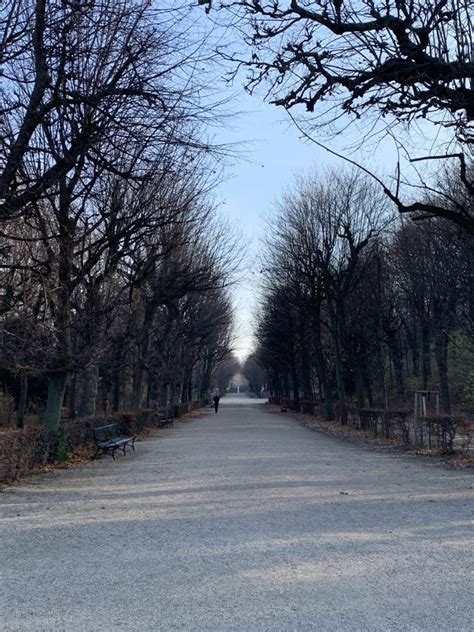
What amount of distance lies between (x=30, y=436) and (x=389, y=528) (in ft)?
25.1

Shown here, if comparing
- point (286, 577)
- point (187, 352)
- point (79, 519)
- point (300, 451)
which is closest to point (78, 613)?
point (286, 577)

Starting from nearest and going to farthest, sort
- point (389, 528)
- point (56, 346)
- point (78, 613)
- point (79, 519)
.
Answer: point (78, 613) → point (389, 528) → point (79, 519) → point (56, 346)

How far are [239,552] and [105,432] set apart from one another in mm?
12669

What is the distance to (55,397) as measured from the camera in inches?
581

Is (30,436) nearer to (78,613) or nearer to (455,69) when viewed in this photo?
(78,613)

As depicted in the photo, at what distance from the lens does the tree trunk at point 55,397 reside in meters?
14.6

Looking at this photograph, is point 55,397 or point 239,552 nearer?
point 239,552

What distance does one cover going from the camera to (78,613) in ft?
14.6

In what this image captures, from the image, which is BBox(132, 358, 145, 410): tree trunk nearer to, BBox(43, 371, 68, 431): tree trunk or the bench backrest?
the bench backrest

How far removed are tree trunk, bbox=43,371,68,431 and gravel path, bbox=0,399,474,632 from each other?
3.15m

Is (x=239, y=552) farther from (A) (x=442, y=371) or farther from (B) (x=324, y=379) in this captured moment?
(B) (x=324, y=379)

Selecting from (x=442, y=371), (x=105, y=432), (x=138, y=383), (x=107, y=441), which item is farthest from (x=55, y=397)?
(x=442, y=371)

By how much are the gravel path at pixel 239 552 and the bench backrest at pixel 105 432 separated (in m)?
4.88

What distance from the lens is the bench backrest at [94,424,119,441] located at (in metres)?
16.9
